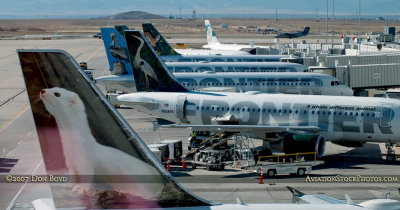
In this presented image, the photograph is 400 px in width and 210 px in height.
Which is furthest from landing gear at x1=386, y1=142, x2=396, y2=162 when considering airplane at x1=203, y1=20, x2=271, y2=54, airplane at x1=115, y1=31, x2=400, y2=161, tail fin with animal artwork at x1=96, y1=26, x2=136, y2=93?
airplane at x1=203, y1=20, x2=271, y2=54

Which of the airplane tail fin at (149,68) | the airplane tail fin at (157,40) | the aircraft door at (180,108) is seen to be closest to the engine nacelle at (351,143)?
the aircraft door at (180,108)

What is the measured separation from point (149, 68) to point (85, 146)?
101 feet

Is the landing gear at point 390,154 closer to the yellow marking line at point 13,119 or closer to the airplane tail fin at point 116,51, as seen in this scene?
the yellow marking line at point 13,119

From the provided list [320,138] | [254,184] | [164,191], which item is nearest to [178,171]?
[254,184]

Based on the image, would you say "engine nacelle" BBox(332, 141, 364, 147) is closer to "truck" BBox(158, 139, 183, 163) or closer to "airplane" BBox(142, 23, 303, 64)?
"truck" BBox(158, 139, 183, 163)

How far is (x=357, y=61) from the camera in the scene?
69.1m

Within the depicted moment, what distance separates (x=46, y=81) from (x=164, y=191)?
131 inches

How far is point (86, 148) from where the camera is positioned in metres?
12.1

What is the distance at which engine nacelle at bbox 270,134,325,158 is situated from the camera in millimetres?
33656

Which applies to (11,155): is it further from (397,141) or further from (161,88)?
(397,141)

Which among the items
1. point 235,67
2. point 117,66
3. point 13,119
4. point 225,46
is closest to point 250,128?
point 13,119

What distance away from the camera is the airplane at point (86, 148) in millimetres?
11648

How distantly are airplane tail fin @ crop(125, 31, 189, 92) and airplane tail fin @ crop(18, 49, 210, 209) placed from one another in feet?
97.1

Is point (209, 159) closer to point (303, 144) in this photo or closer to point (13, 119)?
point (303, 144)
